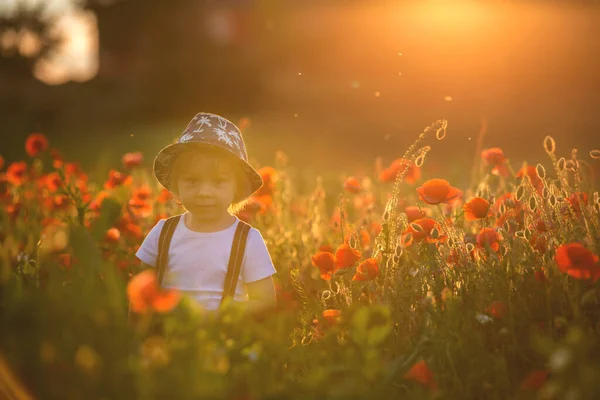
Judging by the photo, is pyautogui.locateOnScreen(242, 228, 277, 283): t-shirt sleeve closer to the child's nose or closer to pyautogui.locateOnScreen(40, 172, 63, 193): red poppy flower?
the child's nose

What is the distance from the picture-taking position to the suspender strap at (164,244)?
277cm

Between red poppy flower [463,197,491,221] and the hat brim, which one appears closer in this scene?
red poppy flower [463,197,491,221]

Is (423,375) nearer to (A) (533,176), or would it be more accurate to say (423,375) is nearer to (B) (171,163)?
(B) (171,163)

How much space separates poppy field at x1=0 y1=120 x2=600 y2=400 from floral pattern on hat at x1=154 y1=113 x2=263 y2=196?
1.31ft

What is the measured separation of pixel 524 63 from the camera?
1070 cm

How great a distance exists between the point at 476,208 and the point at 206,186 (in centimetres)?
97

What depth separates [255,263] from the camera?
2727 mm

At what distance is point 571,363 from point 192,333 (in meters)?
0.77

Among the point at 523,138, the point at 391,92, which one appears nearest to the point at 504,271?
the point at 523,138

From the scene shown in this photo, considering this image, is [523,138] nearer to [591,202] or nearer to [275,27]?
[591,202]

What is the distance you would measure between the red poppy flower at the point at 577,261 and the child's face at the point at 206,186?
122 cm

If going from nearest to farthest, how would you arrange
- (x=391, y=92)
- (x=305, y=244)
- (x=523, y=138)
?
(x=305, y=244) < (x=523, y=138) < (x=391, y=92)

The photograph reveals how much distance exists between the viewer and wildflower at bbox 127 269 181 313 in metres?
1.37

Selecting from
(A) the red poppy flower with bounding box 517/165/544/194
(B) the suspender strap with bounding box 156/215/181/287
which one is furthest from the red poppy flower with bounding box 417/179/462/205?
(B) the suspender strap with bounding box 156/215/181/287
